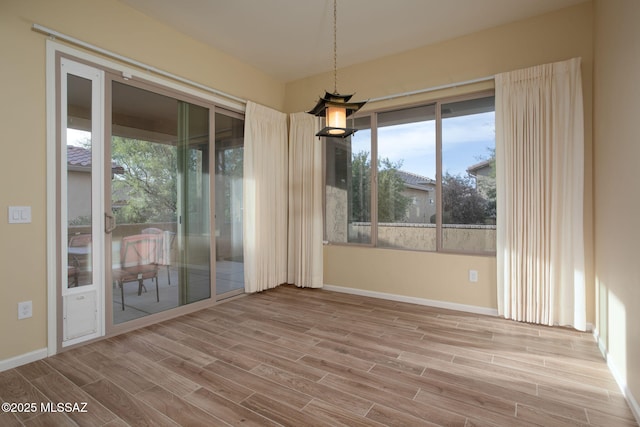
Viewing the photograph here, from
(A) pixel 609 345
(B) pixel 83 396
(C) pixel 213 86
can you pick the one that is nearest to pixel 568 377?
(A) pixel 609 345

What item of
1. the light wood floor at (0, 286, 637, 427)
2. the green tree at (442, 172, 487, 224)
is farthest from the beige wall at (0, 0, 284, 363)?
the green tree at (442, 172, 487, 224)

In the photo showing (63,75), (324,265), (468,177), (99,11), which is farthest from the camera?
(324,265)

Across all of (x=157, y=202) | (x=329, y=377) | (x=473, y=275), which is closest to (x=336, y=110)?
(x=329, y=377)

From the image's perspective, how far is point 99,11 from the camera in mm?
2809

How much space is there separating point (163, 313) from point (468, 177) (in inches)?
146

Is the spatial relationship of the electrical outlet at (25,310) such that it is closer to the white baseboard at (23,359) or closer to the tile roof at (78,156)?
the white baseboard at (23,359)

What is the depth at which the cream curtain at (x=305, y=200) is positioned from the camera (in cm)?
457

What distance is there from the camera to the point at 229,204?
416 cm

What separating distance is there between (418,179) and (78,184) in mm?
3561

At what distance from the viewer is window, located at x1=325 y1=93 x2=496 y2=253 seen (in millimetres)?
3637

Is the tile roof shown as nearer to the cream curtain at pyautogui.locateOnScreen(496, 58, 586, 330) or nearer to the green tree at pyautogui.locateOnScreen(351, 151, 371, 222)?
the green tree at pyautogui.locateOnScreen(351, 151, 371, 222)

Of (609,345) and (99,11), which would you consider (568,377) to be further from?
(99,11)

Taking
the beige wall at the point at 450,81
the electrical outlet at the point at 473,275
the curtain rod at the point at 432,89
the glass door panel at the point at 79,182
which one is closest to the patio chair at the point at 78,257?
the glass door panel at the point at 79,182

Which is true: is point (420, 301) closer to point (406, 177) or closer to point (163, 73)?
point (406, 177)
